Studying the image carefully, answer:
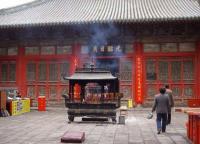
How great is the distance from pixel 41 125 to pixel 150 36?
9239mm

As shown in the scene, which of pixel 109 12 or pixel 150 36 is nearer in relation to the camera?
pixel 150 36

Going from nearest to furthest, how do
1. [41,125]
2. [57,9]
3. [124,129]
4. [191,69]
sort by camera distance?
[124,129]
[41,125]
[191,69]
[57,9]

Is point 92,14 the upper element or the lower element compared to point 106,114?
upper

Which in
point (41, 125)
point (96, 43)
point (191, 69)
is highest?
point (96, 43)

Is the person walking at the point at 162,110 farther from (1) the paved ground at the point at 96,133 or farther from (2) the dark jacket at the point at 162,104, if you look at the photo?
(1) the paved ground at the point at 96,133

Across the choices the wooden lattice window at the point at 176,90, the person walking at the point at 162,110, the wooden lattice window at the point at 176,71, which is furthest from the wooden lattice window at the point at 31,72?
the person walking at the point at 162,110

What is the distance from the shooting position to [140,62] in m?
19.6

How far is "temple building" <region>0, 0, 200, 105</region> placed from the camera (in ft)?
63.6

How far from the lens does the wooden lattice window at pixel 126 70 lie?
19828 millimetres

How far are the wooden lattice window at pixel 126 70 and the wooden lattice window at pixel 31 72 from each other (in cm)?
477

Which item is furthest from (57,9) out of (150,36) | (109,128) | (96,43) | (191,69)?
(109,128)

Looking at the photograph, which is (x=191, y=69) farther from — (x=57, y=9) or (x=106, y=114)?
(x=57, y=9)

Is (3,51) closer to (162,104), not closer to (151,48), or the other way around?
(151,48)

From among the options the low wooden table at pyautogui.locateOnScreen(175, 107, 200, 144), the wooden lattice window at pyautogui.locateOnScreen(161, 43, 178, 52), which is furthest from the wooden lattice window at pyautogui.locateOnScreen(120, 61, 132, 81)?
the low wooden table at pyautogui.locateOnScreen(175, 107, 200, 144)
